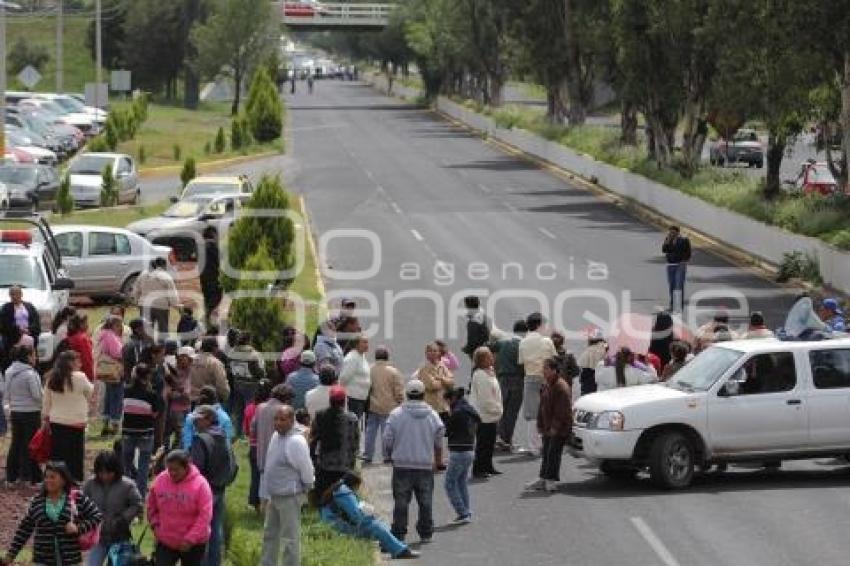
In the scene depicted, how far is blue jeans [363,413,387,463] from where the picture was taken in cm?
2085

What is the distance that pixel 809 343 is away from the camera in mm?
20109

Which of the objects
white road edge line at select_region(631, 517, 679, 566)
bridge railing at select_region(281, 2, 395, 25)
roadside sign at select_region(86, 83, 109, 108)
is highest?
bridge railing at select_region(281, 2, 395, 25)

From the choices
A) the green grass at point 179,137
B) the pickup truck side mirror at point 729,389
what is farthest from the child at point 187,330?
the green grass at point 179,137

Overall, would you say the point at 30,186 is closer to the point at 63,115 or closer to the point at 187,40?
the point at 63,115

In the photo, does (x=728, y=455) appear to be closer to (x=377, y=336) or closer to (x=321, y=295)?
(x=377, y=336)

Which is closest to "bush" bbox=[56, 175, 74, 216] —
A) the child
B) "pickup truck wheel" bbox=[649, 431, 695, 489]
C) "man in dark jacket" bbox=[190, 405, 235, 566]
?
the child

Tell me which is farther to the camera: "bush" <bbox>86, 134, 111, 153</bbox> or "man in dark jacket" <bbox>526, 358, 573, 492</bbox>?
"bush" <bbox>86, 134, 111, 153</bbox>

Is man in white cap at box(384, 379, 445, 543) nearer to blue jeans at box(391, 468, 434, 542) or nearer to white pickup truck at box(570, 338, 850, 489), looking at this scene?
blue jeans at box(391, 468, 434, 542)

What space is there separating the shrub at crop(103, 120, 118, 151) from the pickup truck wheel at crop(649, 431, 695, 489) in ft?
149

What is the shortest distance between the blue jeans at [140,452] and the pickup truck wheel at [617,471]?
5012 mm

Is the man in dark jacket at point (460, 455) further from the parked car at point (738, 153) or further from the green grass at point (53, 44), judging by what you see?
the green grass at point (53, 44)

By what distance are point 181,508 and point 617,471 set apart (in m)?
7.75

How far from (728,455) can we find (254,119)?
54.0 meters

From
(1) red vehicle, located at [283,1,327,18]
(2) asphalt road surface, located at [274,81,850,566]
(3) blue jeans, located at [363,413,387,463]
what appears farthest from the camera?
(1) red vehicle, located at [283,1,327,18]
